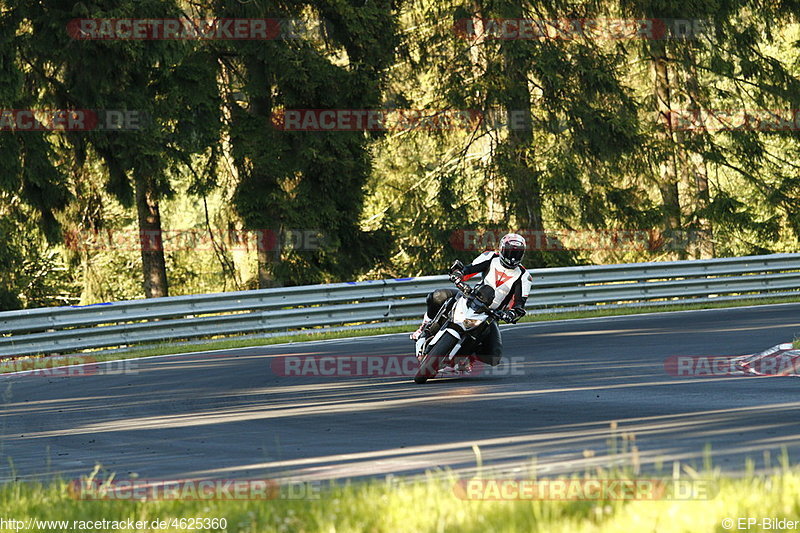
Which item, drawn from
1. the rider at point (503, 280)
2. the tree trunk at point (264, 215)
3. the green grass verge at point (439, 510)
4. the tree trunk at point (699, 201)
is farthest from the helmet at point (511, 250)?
the tree trunk at point (699, 201)

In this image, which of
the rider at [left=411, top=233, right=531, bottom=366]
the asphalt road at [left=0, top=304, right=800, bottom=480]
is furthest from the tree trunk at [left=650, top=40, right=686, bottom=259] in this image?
the rider at [left=411, top=233, right=531, bottom=366]

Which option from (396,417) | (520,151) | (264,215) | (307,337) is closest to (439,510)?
(396,417)

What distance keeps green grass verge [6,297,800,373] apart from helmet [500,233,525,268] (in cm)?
358

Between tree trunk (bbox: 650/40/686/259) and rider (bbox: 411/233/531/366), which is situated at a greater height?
tree trunk (bbox: 650/40/686/259)

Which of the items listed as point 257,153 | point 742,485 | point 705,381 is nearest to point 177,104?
point 257,153

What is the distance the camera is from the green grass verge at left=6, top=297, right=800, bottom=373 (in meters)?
17.3

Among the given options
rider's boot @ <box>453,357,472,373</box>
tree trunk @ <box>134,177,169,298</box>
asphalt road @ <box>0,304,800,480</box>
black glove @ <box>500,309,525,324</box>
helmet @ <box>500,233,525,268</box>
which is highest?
tree trunk @ <box>134,177,169,298</box>

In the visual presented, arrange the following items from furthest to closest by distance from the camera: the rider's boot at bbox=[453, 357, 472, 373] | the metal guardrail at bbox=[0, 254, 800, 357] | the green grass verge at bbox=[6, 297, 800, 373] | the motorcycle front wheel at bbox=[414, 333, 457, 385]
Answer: the metal guardrail at bbox=[0, 254, 800, 357] → the green grass verge at bbox=[6, 297, 800, 373] → the rider's boot at bbox=[453, 357, 472, 373] → the motorcycle front wheel at bbox=[414, 333, 457, 385]

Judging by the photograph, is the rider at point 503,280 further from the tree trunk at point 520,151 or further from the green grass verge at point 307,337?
the tree trunk at point 520,151

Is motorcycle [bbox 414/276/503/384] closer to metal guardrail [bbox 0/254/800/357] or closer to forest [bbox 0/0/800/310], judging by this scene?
metal guardrail [bbox 0/254/800/357]

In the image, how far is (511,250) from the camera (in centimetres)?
1286

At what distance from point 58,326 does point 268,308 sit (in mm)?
3821

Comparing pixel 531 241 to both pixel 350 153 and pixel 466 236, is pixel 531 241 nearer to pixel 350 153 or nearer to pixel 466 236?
pixel 466 236

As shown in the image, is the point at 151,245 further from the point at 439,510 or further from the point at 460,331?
the point at 439,510
